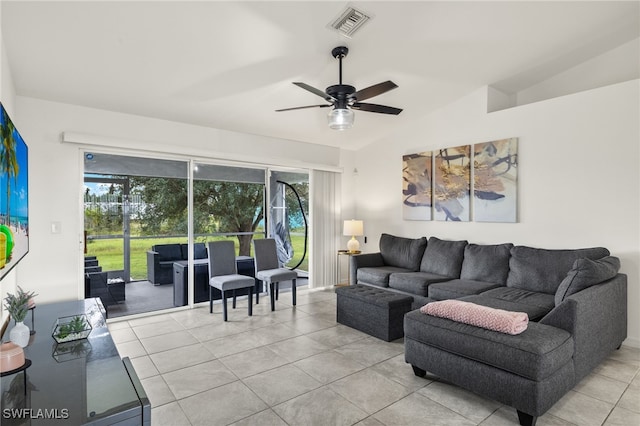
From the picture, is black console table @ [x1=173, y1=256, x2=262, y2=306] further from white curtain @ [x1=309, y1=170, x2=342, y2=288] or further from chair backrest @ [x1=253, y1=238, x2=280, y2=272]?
white curtain @ [x1=309, y1=170, x2=342, y2=288]

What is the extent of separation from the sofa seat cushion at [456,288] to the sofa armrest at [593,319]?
110 centimetres

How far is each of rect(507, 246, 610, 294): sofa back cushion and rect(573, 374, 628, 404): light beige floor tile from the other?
3.24 feet

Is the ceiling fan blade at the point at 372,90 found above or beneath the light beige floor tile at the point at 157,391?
above

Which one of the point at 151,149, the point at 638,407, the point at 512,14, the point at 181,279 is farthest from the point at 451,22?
the point at 181,279

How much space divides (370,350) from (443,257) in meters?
1.92

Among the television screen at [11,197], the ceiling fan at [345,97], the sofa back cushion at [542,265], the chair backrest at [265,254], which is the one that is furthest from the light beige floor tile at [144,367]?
the sofa back cushion at [542,265]

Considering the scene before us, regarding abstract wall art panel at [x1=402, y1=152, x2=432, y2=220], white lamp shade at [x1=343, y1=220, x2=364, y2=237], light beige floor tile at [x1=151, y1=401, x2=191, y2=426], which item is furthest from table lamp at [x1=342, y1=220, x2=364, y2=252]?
light beige floor tile at [x1=151, y1=401, x2=191, y2=426]

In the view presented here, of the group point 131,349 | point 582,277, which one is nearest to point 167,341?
point 131,349

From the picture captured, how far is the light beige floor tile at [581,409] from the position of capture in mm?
2258

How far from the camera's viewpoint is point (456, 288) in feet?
12.9

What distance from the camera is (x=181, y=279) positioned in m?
4.82

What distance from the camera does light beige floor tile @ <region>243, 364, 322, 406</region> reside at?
255 centimetres

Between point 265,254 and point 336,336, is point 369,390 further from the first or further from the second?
point 265,254

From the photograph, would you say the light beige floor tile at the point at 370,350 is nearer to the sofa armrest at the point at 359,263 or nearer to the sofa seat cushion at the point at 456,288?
the sofa seat cushion at the point at 456,288
